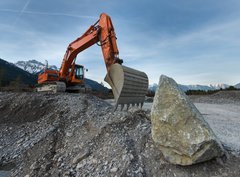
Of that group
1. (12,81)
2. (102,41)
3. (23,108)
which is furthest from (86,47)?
(12,81)

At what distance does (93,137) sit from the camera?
470 cm

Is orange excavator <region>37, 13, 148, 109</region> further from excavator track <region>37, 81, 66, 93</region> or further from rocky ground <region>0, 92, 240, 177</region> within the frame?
rocky ground <region>0, 92, 240, 177</region>

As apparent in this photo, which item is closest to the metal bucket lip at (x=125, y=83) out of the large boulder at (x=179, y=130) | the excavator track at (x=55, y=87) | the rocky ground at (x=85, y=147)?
the rocky ground at (x=85, y=147)

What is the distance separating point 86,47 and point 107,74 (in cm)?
380

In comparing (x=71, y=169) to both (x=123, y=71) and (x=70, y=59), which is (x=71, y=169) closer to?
(x=123, y=71)

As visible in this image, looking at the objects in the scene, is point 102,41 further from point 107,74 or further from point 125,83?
point 125,83

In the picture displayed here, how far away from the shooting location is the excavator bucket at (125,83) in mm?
6152

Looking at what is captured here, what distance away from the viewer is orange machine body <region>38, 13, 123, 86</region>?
7.74m

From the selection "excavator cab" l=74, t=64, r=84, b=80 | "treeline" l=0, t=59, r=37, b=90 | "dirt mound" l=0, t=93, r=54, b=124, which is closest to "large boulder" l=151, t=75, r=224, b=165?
"dirt mound" l=0, t=93, r=54, b=124

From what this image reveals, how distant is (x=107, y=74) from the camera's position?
689 cm

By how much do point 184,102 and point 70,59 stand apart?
29.9 ft

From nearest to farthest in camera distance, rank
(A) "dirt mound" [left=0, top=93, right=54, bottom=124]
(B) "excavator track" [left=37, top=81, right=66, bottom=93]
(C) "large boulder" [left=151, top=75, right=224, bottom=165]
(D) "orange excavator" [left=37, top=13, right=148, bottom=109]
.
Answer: (C) "large boulder" [left=151, top=75, right=224, bottom=165] → (D) "orange excavator" [left=37, top=13, right=148, bottom=109] → (A) "dirt mound" [left=0, top=93, right=54, bottom=124] → (B) "excavator track" [left=37, top=81, right=66, bottom=93]

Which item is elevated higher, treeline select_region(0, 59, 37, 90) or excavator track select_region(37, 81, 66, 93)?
treeline select_region(0, 59, 37, 90)

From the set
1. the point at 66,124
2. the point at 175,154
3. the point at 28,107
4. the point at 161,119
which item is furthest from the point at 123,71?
the point at 28,107
